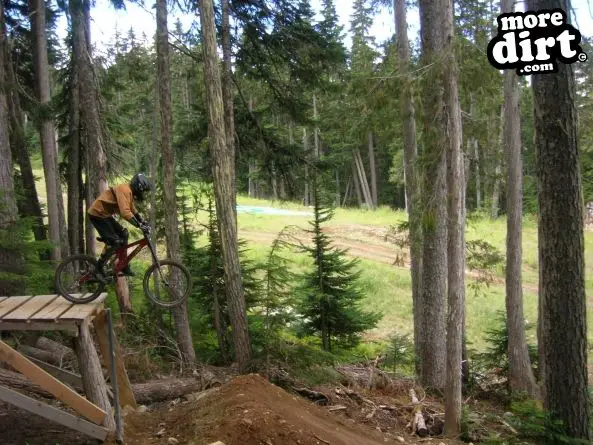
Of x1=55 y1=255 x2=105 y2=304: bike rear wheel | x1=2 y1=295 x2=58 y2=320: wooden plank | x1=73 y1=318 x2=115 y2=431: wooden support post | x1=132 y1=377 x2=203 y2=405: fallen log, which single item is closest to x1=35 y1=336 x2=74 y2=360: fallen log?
x1=132 y1=377 x2=203 y2=405: fallen log

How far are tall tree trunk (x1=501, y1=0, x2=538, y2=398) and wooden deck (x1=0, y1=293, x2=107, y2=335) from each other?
403 inches

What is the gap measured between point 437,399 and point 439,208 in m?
4.17

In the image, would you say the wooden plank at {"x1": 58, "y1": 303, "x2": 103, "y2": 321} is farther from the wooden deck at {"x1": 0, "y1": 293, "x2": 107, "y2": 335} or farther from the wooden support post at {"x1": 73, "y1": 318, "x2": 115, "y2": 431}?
the wooden support post at {"x1": 73, "y1": 318, "x2": 115, "y2": 431}

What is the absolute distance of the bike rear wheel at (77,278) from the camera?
6977 mm

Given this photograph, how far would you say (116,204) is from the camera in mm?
7086

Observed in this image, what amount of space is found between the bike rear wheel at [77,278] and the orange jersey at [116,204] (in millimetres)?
782

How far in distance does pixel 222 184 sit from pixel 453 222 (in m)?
3.91

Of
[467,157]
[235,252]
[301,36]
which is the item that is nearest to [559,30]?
[467,157]

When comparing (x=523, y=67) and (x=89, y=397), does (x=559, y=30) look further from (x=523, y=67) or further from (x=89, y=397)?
(x=89, y=397)

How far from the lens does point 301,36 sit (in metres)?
11.9

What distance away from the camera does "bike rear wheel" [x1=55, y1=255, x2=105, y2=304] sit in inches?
275

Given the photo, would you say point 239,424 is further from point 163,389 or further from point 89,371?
point 163,389

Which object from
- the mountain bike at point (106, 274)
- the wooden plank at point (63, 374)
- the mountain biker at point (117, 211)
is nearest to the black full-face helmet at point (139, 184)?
the mountain biker at point (117, 211)

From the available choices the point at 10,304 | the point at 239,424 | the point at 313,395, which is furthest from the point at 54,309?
the point at 313,395
